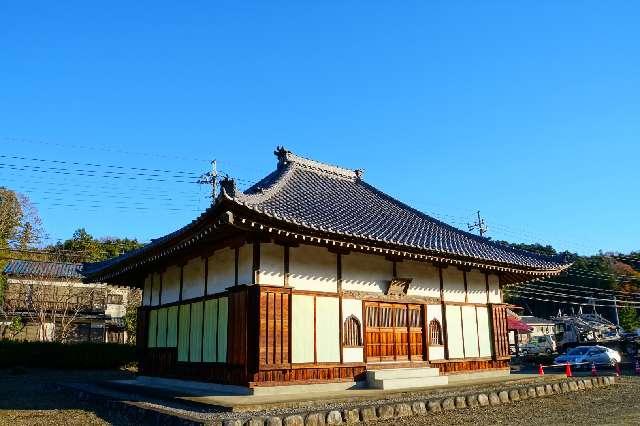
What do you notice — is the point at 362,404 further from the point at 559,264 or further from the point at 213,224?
the point at 559,264

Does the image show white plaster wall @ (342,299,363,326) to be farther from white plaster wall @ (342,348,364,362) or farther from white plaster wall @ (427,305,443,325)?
white plaster wall @ (427,305,443,325)

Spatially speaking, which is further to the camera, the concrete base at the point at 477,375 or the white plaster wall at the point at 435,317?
the concrete base at the point at 477,375

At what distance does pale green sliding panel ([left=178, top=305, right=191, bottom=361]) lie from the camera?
15367 mm

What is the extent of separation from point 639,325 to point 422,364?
53337 millimetres

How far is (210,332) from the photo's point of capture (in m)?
14.0

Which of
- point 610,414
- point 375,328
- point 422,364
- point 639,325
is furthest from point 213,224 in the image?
point 639,325

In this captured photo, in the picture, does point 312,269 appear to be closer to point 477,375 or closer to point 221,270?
point 221,270

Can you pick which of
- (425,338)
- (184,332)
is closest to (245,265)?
(184,332)

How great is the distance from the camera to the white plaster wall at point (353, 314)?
1365 cm

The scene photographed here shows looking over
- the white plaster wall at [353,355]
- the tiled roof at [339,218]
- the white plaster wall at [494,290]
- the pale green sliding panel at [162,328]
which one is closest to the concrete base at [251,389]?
the white plaster wall at [353,355]

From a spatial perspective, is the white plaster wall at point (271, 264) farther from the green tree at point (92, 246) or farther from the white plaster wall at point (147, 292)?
the green tree at point (92, 246)

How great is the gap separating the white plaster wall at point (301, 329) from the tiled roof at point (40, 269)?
32247 millimetres

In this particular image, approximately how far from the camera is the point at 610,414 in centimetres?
1143

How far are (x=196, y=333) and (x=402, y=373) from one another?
19.7 feet
